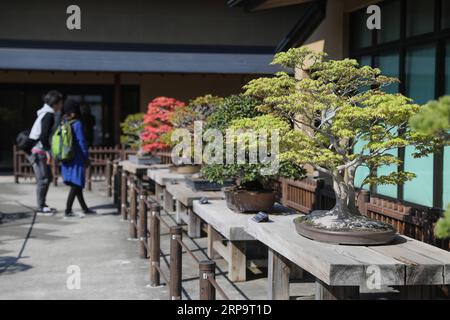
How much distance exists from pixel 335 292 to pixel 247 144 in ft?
5.06

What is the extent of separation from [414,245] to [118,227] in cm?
618

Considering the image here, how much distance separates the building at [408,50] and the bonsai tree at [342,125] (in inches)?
119

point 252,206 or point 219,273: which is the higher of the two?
point 252,206

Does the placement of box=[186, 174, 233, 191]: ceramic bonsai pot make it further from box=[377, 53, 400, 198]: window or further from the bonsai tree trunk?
the bonsai tree trunk

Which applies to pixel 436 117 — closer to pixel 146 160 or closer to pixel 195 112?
pixel 195 112

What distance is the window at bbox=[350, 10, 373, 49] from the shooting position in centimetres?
1002

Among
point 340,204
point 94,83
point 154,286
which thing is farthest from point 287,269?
point 94,83

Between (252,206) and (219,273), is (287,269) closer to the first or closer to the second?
(252,206)

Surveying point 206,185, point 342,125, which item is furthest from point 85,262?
point 342,125

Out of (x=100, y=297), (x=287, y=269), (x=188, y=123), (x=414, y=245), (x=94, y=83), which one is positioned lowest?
(x=100, y=297)

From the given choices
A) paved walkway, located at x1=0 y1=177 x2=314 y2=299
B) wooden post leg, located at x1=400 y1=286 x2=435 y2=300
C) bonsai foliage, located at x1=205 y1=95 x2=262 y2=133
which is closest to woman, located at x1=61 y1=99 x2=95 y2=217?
paved walkway, located at x1=0 y1=177 x2=314 y2=299

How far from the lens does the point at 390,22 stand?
9250 mm

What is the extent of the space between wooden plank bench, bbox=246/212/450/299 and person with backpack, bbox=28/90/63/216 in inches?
252

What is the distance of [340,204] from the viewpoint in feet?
16.5
